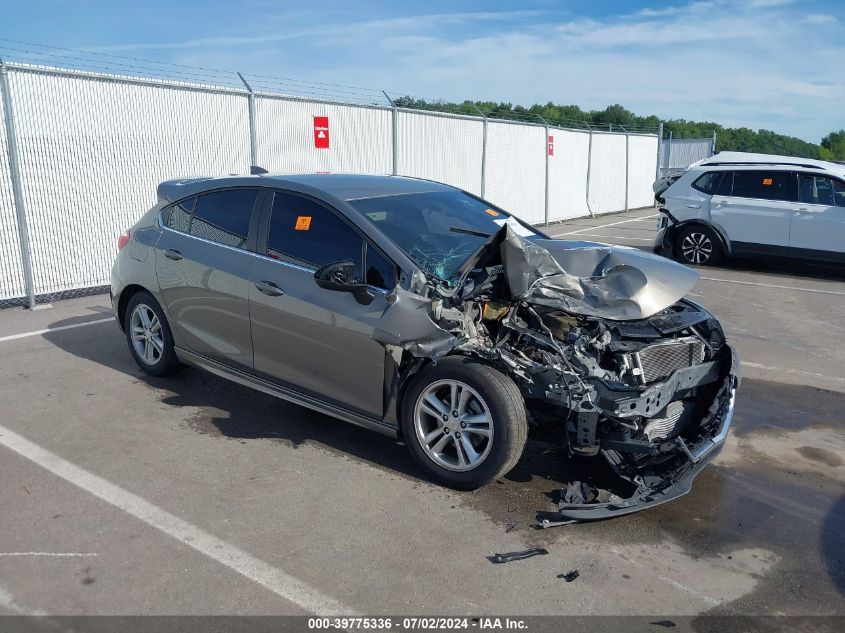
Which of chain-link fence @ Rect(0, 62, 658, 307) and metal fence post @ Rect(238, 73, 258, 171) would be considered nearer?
chain-link fence @ Rect(0, 62, 658, 307)

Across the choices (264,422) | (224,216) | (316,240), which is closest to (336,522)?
(264,422)

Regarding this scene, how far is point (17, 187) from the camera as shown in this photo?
873 cm

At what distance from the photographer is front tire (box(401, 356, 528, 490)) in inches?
156

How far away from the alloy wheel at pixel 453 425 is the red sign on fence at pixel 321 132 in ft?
30.7

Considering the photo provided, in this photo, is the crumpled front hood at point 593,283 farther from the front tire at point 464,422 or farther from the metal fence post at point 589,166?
the metal fence post at point 589,166

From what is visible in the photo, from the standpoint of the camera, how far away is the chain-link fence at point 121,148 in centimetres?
894

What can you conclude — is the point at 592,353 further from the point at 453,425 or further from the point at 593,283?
the point at 453,425

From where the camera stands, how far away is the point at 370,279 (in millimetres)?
4496

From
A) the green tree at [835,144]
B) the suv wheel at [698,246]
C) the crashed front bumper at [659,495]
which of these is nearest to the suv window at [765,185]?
the suv wheel at [698,246]

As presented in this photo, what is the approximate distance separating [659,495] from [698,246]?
32.2ft

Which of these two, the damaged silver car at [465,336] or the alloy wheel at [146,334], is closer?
the damaged silver car at [465,336]

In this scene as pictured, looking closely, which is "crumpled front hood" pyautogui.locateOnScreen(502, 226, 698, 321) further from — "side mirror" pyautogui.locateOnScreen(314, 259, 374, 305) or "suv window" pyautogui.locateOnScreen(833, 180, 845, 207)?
"suv window" pyautogui.locateOnScreen(833, 180, 845, 207)

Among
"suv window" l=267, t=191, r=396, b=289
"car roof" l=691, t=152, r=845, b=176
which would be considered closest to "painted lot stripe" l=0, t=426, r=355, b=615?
"suv window" l=267, t=191, r=396, b=289

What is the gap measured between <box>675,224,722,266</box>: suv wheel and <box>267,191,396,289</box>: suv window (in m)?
9.47
